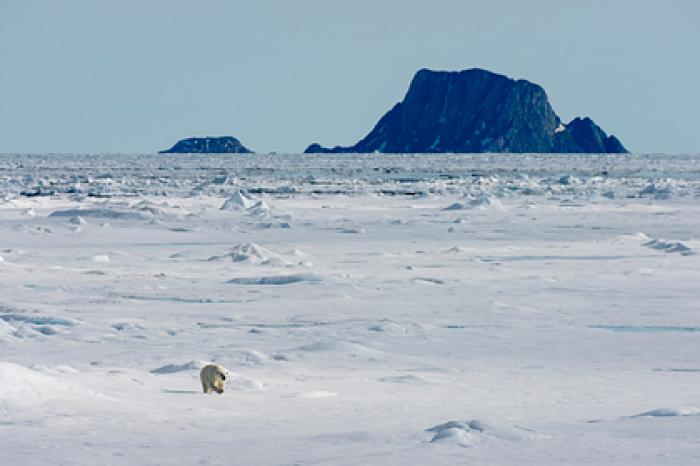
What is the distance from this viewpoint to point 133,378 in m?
7.26

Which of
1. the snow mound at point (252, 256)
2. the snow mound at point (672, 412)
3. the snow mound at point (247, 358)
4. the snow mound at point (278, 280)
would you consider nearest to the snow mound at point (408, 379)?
the snow mound at point (247, 358)

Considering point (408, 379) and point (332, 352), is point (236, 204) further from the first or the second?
point (408, 379)

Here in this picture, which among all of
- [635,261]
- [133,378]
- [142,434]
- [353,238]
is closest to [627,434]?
[142,434]

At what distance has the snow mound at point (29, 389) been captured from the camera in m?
6.01

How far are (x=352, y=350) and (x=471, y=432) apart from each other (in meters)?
3.02

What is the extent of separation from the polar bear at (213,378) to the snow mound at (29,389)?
1.85 ft

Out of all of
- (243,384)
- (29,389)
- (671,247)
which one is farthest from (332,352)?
(671,247)

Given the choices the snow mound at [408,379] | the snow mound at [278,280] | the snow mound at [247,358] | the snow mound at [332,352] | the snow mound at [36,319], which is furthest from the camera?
the snow mound at [278,280]

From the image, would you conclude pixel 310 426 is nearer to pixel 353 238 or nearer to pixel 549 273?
pixel 549 273

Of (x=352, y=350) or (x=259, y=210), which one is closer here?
(x=352, y=350)

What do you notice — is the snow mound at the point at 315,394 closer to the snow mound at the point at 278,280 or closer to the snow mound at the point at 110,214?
the snow mound at the point at 278,280

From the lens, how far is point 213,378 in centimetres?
667

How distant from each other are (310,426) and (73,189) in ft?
120

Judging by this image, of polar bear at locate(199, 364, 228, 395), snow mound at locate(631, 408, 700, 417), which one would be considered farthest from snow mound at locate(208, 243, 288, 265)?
snow mound at locate(631, 408, 700, 417)
